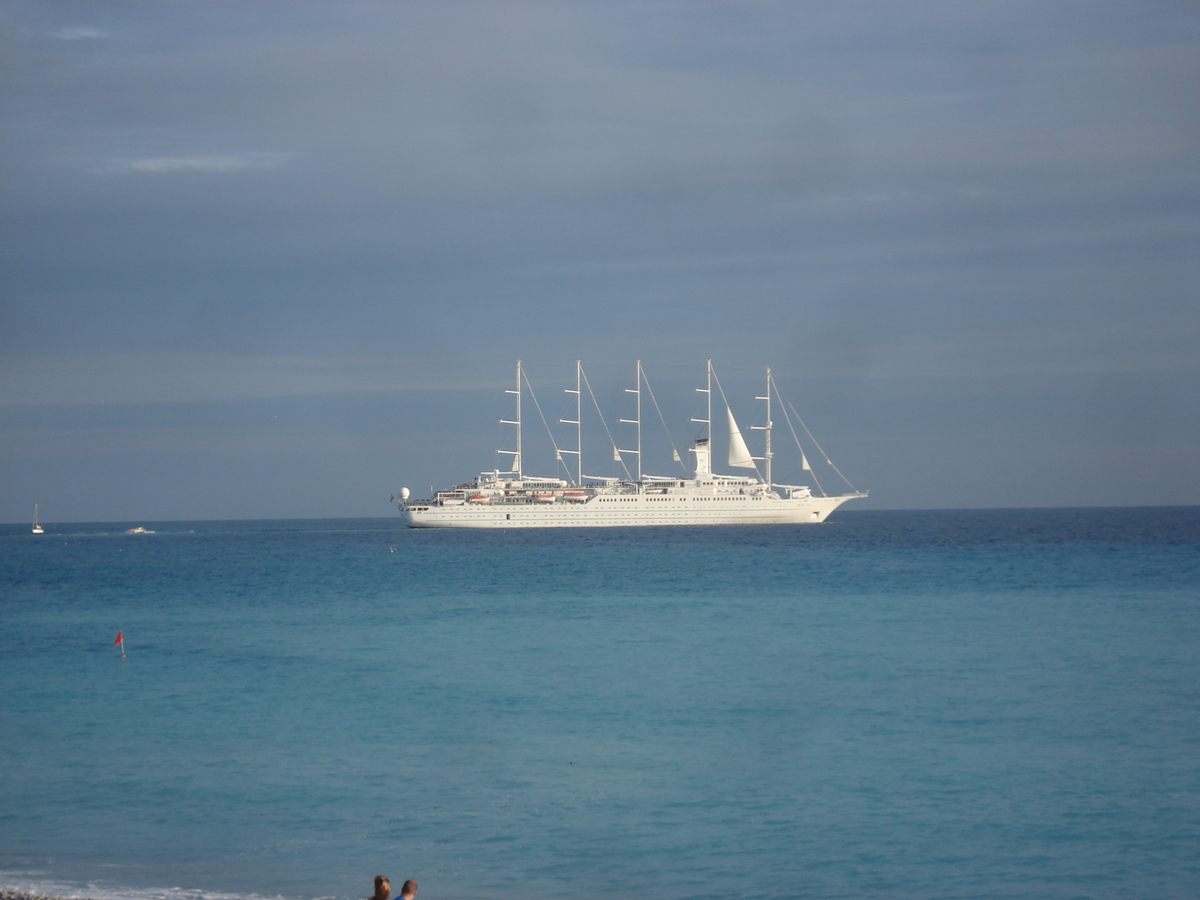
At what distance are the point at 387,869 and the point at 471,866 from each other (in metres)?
0.98

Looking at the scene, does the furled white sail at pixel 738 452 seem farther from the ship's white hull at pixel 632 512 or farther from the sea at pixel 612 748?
the sea at pixel 612 748

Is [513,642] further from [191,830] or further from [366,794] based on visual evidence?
[191,830]

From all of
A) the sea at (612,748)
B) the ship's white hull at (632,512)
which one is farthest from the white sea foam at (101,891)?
the ship's white hull at (632,512)

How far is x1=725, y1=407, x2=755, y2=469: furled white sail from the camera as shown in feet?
382

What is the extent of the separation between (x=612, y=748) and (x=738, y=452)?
99.1m

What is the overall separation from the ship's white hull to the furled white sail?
17.7 ft

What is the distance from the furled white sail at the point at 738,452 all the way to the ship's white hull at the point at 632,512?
5405 millimetres

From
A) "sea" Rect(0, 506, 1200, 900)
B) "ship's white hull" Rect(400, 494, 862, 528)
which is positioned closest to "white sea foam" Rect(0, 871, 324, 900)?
"sea" Rect(0, 506, 1200, 900)

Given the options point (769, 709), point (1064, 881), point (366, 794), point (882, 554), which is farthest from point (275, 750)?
point (882, 554)

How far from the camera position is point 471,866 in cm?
1280

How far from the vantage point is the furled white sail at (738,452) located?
117 metres

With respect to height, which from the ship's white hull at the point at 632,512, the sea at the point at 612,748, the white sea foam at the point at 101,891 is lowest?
the sea at the point at 612,748

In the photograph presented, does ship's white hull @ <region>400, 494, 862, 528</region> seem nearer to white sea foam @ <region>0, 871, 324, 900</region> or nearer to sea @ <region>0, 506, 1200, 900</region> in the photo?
sea @ <region>0, 506, 1200, 900</region>

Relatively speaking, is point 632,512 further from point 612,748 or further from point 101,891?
point 101,891
